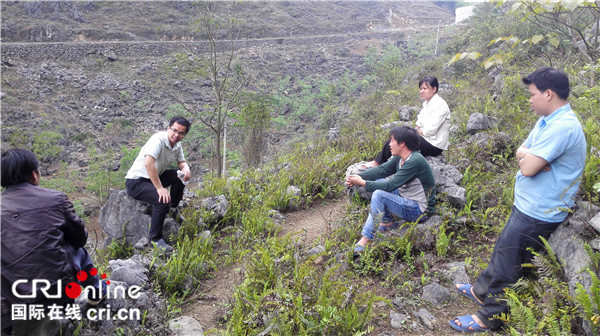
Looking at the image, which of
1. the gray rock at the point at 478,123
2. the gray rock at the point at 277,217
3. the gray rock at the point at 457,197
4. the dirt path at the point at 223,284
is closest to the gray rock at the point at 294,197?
the dirt path at the point at 223,284

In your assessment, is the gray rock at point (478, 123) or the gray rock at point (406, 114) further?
the gray rock at point (406, 114)

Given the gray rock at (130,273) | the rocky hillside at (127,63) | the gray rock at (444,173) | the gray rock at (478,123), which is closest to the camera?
the gray rock at (130,273)

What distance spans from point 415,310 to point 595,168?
2.29 metres

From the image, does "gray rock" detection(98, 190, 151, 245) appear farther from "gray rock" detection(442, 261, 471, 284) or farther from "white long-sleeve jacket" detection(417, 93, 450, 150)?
"white long-sleeve jacket" detection(417, 93, 450, 150)

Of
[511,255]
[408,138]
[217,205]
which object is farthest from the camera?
[217,205]

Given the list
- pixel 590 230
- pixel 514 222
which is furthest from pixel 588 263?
pixel 514 222

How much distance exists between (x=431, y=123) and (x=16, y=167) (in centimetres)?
469

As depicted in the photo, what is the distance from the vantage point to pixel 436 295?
134 inches

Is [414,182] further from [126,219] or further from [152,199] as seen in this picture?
[126,219]

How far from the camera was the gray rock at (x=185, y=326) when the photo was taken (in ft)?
10.7

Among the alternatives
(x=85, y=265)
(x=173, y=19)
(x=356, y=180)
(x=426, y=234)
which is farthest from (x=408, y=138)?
(x=173, y=19)

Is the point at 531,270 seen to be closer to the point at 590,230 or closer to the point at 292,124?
the point at 590,230

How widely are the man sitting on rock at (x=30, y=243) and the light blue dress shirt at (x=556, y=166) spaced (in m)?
3.30

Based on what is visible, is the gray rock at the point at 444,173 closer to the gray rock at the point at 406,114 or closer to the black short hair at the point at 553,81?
the black short hair at the point at 553,81
